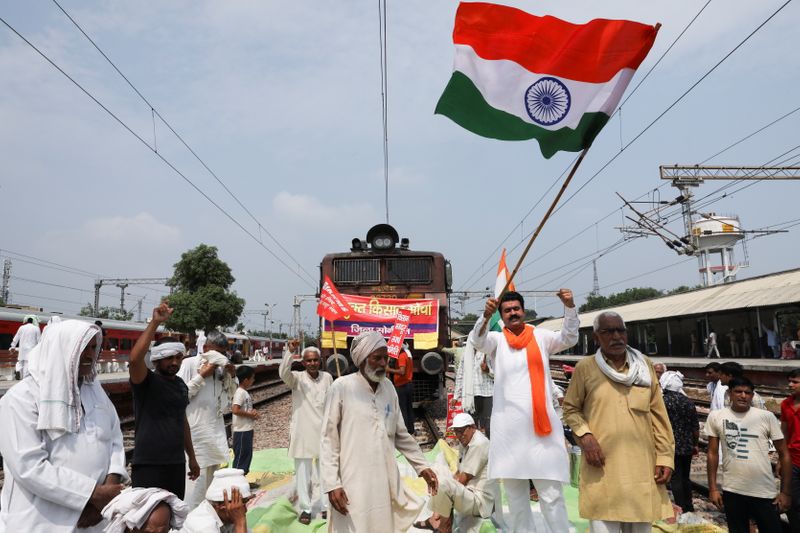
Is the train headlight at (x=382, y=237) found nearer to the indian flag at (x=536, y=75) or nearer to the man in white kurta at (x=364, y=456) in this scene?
the indian flag at (x=536, y=75)

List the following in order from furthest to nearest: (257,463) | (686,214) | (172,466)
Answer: (686,214), (257,463), (172,466)

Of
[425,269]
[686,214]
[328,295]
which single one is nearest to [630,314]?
[686,214]

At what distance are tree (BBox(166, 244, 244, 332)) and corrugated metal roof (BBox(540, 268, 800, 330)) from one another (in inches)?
937

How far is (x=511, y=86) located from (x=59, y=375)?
3351 millimetres

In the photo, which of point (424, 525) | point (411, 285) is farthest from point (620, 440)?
point (411, 285)

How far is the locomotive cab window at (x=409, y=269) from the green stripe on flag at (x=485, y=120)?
7.54 m

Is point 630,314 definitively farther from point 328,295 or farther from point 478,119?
point 478,119

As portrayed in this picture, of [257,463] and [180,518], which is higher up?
[180,518]

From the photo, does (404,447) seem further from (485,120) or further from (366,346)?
(485,120)

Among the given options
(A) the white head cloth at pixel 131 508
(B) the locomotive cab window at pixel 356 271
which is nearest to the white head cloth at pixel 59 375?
(A) the white head cloth at pixel 131 508

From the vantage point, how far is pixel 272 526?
470 centimetres

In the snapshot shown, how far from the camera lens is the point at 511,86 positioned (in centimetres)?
424

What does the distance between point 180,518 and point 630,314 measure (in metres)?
26.4

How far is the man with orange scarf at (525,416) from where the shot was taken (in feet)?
12.3
